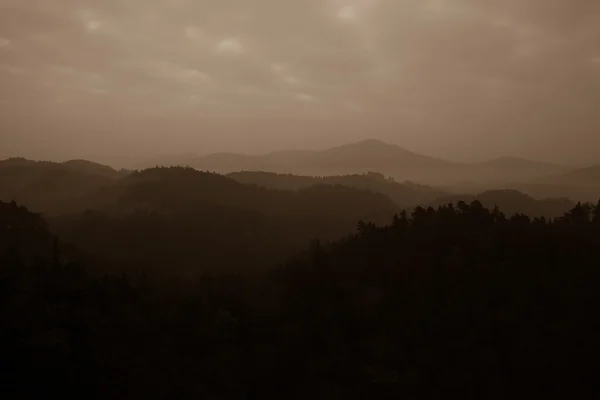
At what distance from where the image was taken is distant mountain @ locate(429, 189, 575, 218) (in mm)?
161875

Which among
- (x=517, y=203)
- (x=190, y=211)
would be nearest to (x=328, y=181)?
(x=517, y=203)

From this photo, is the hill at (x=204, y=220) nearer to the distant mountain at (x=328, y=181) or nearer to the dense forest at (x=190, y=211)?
the dense forest at (x=190, y=211)

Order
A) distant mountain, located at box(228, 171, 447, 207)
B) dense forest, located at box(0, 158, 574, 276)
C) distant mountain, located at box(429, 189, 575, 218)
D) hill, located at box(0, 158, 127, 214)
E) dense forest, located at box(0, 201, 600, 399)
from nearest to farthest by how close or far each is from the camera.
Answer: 1. dense forest, located at box(0, 201, 600, 399)
2. dense forest, located at box(0, 158, 574, 276)
3. hill, located at box(0, 158, 127, 214)
4. distant mountain, located at box(429, 189, 575, 218)
5. distant mountain, located at box(228, 171, 447, 207)

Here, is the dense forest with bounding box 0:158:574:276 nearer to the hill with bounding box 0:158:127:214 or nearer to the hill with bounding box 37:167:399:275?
the hill with bounding box 37:167:399:275

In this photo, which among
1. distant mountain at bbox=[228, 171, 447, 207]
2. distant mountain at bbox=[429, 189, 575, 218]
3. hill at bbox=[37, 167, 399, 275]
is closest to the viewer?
hill at bbox=[37, 167, 399, 275]

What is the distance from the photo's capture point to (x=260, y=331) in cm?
3884

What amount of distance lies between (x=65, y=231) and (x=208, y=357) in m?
73.1

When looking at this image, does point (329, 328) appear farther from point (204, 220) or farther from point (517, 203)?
point (517, 203)

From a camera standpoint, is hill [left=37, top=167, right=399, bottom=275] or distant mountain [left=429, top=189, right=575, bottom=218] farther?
distant mountain [left=429, top=189, right=575, bottom=218]

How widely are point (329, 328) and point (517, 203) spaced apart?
15319cm

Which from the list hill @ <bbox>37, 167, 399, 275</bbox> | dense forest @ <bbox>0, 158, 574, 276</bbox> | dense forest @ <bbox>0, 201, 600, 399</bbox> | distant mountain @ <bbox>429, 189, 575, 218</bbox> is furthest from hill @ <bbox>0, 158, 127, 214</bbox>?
distant mountain @ <bbox>429, 189, 575, 218</bbox>

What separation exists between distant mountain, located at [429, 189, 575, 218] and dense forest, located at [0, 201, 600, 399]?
122 m

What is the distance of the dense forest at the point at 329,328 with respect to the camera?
30891 mm

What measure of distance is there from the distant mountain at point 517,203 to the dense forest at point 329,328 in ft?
399
